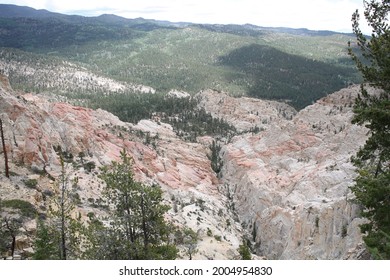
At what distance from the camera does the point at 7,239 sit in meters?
24.0

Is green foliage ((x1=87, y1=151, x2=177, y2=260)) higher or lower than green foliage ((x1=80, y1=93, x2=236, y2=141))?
below

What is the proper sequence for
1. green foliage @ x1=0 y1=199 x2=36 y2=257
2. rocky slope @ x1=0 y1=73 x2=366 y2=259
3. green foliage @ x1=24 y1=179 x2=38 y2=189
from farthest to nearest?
rocky slope @ x1=0 y1=73 x2=366 y2=259 → green foliage @ x1=24 y1=179 x2=38 y2=189 → green foliage @ x1=0 y1=199 x2=36 y2=257

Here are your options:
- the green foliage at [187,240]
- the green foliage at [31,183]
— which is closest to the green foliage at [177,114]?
the green foliage at [187,240]

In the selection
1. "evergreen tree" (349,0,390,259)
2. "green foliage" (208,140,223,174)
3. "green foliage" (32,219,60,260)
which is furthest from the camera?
"green foliage" (208,140,223,174)

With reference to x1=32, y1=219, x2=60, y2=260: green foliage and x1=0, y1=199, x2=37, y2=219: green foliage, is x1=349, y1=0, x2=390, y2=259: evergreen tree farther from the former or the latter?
x1=0, y1=199, x2=37, y2=219: green foliage

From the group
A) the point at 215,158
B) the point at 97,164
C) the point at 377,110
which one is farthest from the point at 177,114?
the point at 377,110

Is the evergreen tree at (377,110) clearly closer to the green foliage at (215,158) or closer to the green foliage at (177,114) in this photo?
the green foliage at (215,158)

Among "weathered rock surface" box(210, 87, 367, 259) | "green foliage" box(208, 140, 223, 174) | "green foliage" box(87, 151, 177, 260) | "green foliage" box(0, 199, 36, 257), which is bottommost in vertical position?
"green foliage" box(208, 140, 223, 174)

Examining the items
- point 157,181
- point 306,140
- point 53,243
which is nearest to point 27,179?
point 53,243

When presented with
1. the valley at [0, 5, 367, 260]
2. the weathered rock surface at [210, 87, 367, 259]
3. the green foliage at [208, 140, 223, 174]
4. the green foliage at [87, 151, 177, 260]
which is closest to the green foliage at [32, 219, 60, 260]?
the green foliage at [87, 151, 177, 260]

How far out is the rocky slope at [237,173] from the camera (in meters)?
41.3

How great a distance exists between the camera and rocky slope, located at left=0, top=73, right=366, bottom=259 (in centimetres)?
4128

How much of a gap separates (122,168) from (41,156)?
1123 inches

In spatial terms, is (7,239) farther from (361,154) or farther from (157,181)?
(157,181)
